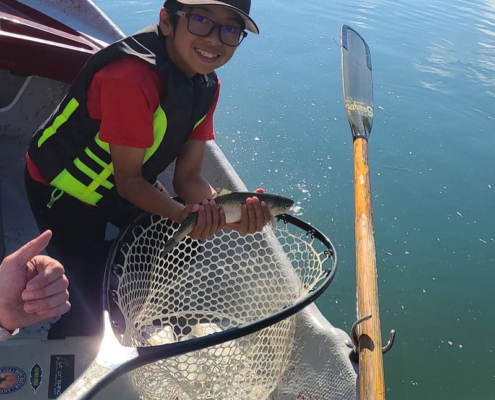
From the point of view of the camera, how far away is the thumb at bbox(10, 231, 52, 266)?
53.1 inches

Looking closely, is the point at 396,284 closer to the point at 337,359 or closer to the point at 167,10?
the point at 337,359

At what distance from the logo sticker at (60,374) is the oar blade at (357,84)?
261 cm

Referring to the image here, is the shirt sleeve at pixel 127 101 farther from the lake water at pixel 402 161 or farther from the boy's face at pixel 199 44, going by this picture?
the lake water at pixel 402 161

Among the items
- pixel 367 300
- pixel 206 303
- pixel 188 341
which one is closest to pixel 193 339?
pixel 188 341

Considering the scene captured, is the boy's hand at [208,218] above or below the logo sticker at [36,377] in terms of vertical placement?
above

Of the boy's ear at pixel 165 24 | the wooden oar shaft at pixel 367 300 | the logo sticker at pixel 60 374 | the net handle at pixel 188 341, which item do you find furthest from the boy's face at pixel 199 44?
the logo sticker at pixel 60 374

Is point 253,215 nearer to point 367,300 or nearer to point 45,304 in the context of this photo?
point 367,300

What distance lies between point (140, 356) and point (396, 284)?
300 cm

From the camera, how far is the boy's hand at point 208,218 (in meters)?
1.81

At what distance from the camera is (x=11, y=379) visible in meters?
2.03

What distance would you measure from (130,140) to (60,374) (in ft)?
3.74

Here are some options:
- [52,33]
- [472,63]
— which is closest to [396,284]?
[52,33]

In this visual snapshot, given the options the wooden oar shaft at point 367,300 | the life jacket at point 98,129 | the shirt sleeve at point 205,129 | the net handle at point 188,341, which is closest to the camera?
the net handle at point 188,341

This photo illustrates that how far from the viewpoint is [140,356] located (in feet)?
4.11
